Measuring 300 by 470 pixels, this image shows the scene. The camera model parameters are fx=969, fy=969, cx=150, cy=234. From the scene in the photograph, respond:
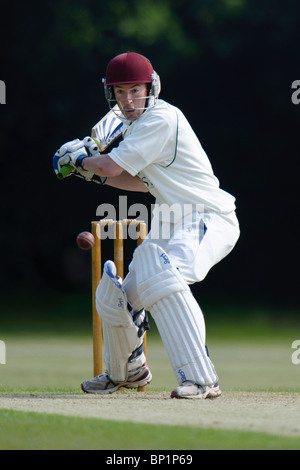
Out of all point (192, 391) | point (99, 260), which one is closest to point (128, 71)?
point (99, 260)

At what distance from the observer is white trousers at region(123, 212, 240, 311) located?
3326mm

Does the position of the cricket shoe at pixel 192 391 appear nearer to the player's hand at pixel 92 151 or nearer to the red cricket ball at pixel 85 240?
the red cricket ball at pixel 85 240

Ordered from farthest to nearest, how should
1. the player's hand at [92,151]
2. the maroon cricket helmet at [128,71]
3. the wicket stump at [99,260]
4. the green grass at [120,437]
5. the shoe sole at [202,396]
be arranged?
1. the wicket stump at [99,260]
2. the player's hand at [92,151]
3. the maroon cricket helmet at [128,71]
4. the shoe sole at [202,396]
5. the green grass at [120,437]

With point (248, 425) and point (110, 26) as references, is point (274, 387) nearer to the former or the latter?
point (248, 425)

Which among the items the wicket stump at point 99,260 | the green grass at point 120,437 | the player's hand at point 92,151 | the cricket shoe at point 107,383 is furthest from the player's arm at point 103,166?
the green grass at point 120,437

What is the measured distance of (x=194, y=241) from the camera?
11.0 ft

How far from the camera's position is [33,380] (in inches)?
181

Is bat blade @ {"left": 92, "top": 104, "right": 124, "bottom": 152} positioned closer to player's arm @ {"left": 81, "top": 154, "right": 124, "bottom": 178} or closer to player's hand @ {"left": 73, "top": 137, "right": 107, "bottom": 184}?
player's hand @ {"left": 73, "top": 137, "right": 107, "bottom": 184}

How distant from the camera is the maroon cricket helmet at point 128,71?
344 centimetres

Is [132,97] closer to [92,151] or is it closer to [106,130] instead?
[92,151]

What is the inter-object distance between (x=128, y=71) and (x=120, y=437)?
1439mm

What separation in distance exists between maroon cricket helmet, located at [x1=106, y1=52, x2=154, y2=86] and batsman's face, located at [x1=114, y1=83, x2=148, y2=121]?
27 millimetres

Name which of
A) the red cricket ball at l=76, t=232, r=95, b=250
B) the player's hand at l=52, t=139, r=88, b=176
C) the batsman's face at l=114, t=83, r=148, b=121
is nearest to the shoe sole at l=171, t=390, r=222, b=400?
the red cricket ball at l=76, t=232, r=95, b=250
